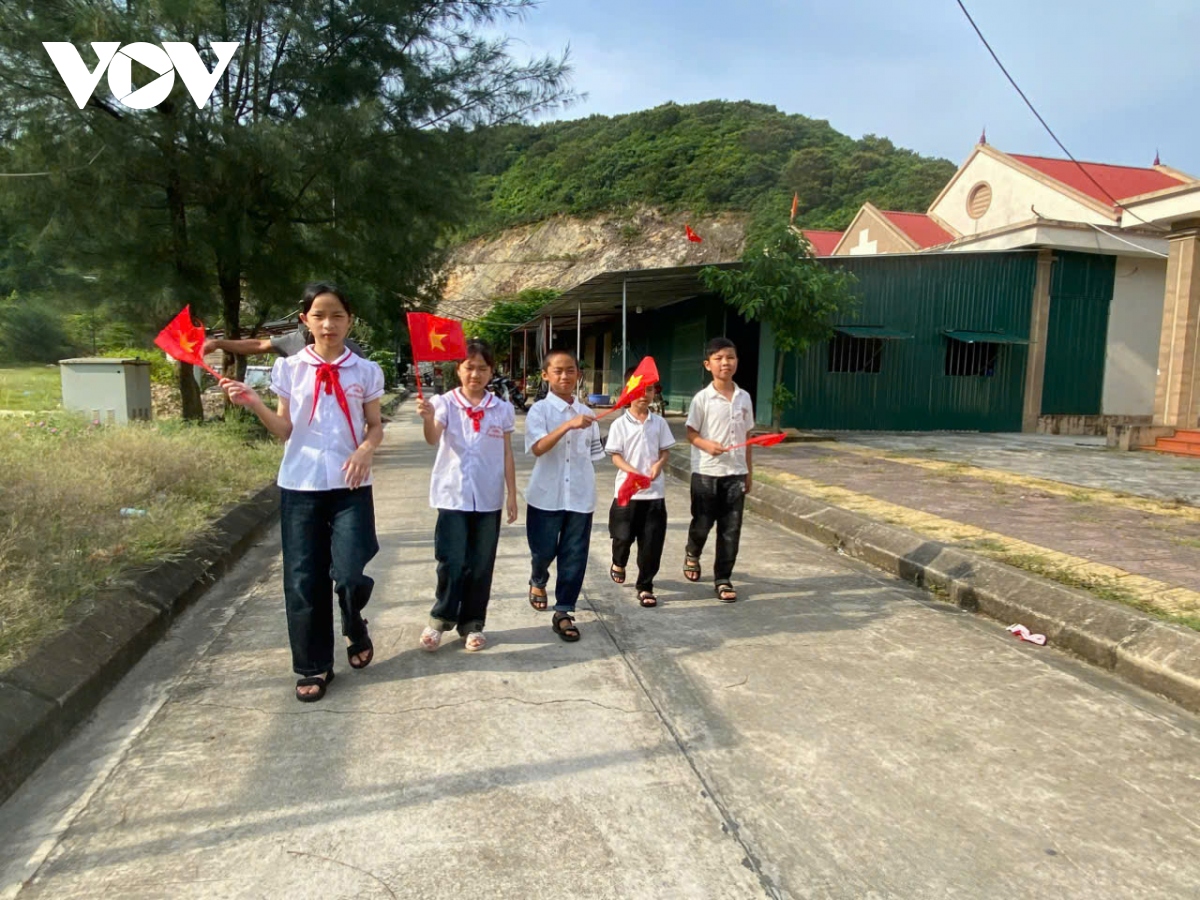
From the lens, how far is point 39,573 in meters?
3.97

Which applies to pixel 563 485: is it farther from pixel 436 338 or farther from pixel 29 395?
pixel 29 395

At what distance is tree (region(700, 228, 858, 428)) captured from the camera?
13227mm

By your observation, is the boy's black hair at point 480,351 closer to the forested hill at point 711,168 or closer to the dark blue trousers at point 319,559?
the dark blue trousers at point 319,559

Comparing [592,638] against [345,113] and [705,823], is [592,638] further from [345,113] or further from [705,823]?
[345,113]

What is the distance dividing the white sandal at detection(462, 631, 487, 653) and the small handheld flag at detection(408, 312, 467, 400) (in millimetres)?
1207

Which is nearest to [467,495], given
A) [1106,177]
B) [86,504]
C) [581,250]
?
[86,504]

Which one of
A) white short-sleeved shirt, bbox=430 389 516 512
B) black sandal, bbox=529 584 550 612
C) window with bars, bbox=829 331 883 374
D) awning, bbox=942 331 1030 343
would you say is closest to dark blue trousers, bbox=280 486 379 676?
white short-sleeved shirt, bbox=430 389 516 512

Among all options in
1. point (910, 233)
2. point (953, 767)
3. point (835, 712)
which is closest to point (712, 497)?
point (835, 712)

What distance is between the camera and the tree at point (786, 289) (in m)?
13.2

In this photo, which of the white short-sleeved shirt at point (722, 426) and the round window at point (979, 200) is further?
the round window at point (979, 200)

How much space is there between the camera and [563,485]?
4191 millimetres

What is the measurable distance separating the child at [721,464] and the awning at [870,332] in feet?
34.9

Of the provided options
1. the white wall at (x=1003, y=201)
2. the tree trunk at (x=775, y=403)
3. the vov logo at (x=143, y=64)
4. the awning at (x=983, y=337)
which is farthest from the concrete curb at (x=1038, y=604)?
the white wall at (x=1003, y=201)

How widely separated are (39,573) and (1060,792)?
4.54 m
